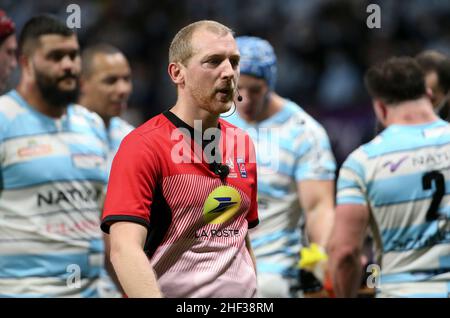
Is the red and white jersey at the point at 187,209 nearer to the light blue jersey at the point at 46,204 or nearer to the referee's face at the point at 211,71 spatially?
the referee's face at the point at 211,71

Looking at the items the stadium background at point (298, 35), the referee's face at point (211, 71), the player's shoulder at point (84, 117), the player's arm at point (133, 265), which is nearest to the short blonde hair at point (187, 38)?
the referee's face at point (211, 71)

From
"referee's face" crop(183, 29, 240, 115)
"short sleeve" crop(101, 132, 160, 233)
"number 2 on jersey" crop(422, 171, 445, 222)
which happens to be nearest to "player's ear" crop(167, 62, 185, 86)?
"referee's face" crop(183, 29, 240, 115)

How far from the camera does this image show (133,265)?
3500 mm

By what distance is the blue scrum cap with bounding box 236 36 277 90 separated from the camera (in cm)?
671

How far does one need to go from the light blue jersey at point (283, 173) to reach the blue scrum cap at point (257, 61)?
0.92 feet

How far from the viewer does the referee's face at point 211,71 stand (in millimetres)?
3920

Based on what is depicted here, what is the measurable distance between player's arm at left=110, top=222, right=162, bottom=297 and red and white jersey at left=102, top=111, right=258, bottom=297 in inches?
4.4

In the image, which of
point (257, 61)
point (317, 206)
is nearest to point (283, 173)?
point (317, 206)

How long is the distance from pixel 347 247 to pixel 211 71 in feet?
6.70

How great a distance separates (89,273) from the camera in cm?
591

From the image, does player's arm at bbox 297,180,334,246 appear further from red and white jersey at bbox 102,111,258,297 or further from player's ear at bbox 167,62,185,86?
→ player's ear at bbox 167,62,185,86
